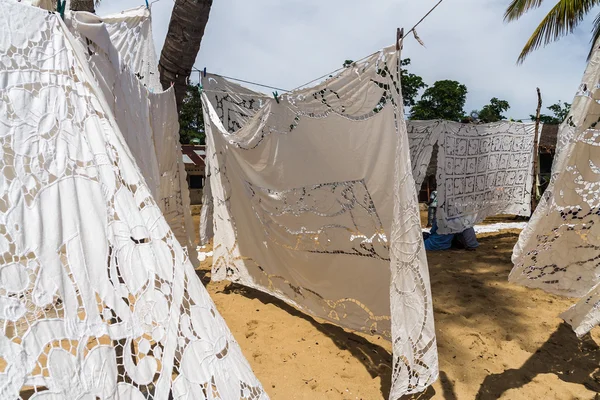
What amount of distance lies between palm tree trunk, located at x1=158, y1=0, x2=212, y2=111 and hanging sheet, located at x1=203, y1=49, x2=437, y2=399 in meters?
0.25

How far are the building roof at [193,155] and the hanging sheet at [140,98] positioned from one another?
8463mm

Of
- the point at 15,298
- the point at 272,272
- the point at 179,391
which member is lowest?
the point at 272,272

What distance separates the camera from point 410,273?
1825 mm

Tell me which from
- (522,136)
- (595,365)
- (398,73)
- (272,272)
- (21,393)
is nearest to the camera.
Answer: (21,393)

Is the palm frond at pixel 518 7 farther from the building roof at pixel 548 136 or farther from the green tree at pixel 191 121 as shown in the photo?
the green tree at pixel 191 121

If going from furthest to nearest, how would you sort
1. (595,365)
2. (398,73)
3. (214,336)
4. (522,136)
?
(522,136)
(595,365)
(398,73)
(214,336)

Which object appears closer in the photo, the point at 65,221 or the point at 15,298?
the point at 15,298

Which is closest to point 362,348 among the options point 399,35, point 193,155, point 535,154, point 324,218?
point 324,218

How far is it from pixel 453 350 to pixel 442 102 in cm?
1598

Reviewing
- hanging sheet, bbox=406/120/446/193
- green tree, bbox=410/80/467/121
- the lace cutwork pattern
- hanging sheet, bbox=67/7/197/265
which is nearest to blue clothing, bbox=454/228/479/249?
hanging sheet, bbox=406/120/446/193

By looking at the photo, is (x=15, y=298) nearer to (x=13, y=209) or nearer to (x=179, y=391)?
(x=13, y=209)

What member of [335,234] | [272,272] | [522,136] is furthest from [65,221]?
[522,136]

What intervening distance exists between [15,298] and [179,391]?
0.42 meters

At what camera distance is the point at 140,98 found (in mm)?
2084
